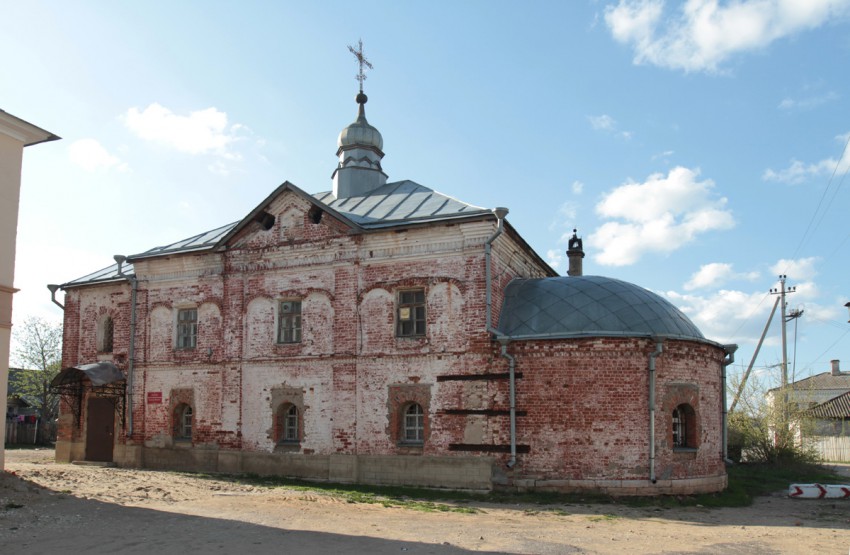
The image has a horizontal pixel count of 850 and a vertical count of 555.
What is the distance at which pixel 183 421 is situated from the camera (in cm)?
1953

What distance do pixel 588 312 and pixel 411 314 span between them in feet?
13.2

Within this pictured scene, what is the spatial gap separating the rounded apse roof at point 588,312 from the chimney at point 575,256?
4011mm

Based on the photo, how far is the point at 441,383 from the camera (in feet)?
53.0

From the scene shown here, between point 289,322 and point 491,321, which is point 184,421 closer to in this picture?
point 289,322

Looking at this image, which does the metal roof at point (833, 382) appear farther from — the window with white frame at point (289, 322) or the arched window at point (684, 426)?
the window with white frame at point (289, 322)

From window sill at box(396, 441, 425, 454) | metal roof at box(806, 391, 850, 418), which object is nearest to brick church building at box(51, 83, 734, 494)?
window sill at box(396, 441, 425, 454)

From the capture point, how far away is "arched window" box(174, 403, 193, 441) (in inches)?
764

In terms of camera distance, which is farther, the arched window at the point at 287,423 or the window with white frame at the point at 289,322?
the window with white frame at the point at 289,322

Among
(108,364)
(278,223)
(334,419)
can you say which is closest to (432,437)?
(334,419)

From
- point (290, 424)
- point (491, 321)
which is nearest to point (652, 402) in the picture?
point (491, 321)

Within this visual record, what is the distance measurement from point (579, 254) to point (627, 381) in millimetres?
7066

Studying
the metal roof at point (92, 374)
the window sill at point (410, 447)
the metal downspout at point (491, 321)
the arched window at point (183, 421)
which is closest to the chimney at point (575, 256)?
the metal downspout at point (491, 321)

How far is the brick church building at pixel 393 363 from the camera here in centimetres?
1507

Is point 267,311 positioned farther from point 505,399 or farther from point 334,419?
point 505,399
